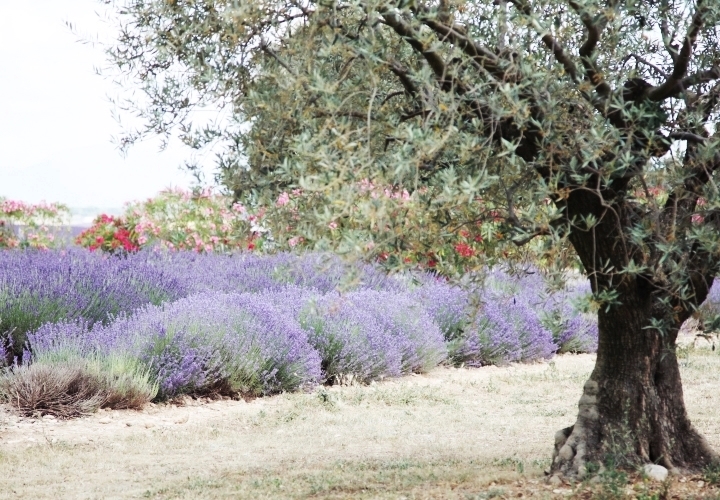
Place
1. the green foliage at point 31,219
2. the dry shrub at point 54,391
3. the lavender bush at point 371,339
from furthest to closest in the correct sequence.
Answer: the green foliage at point 31,219 < the lavender bush at point 371,339 < the dry shrub at point 54,391

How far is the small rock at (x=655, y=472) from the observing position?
5.30 m

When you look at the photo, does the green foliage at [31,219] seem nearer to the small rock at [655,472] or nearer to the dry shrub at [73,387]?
the dry shrub at [73,387]

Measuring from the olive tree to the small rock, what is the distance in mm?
81

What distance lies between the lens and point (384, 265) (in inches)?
178

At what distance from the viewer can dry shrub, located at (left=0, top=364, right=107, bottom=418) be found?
733cm

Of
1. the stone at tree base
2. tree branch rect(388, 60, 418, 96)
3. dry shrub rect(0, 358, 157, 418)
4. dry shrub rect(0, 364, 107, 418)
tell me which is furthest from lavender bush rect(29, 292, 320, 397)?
tree branch rect(388, 60, 418, 96)

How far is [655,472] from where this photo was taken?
5.32m

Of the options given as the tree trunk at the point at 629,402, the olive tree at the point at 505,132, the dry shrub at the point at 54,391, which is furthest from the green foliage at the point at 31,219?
the tree trunk at the point at 629,402

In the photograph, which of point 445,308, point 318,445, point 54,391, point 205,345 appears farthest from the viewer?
point 445,308

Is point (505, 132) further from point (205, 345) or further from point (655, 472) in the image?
point (205, 345)

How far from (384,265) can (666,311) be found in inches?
66.0

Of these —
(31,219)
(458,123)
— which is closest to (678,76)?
(458,123)

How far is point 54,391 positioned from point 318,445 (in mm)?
2290

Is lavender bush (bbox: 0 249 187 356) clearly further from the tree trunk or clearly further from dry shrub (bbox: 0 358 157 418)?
the tree trunk
